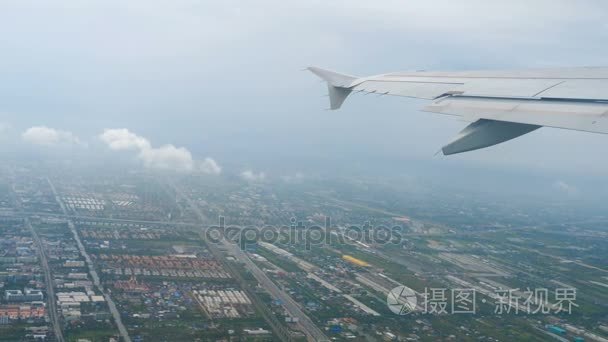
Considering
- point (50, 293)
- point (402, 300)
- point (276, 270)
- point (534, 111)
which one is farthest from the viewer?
point (276, 270)

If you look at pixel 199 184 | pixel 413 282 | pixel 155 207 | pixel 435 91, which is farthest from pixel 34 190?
pixel 435 91

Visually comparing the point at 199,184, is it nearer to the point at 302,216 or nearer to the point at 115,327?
the point at 302,216

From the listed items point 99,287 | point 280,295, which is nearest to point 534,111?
point 280,295

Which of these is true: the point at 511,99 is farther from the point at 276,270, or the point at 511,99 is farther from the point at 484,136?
the point at 276,270

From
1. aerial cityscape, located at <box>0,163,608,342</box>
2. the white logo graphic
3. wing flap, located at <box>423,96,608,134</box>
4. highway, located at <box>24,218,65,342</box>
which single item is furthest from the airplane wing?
the white logo graphic

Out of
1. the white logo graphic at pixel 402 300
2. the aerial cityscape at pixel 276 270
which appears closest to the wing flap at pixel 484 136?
the aerial cityscape at pixel 276 270

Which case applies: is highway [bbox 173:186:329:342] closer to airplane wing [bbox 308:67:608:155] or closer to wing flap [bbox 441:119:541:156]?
airplane wing [bbox 308:67:608:155]
